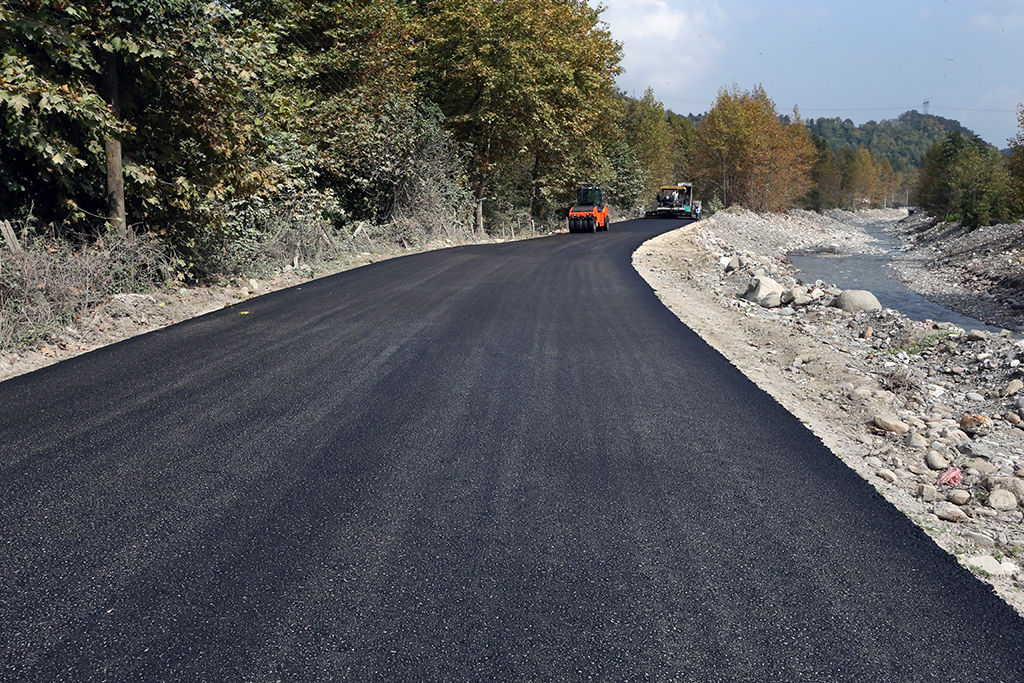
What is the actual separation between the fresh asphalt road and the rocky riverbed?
0.36 meters

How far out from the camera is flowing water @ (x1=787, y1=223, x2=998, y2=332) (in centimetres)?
1841

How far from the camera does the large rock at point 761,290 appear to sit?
14547mm

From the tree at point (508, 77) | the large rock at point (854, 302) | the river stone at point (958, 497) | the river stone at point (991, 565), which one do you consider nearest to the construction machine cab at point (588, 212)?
the tree at point (508, 77)

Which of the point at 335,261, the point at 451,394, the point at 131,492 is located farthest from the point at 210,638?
the point at 335,261

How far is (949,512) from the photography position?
171 inches

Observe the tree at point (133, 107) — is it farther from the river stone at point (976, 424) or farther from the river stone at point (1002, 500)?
the river stone at point (976, 424)

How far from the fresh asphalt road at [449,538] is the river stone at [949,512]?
0.36m

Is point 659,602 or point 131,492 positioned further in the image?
point 131,492

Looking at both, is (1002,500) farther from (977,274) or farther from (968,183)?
(968,183)

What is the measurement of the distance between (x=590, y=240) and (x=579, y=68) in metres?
10.4

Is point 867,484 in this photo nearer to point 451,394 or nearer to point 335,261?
point 451,394

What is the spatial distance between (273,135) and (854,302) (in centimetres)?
1179

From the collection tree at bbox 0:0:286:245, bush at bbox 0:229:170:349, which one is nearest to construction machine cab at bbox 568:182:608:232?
tree at bbox 0:0:286:245

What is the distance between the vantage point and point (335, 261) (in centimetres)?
1662
